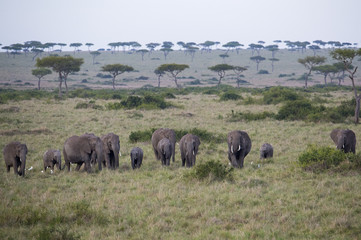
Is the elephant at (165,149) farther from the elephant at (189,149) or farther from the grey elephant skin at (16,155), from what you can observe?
the grey elephant skin at (16,155)

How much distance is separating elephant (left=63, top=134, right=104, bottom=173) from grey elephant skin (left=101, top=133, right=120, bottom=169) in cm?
52

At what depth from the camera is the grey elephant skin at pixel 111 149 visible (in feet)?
40.0

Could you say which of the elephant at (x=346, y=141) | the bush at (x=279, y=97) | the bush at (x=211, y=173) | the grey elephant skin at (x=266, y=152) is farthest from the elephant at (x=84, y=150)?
the bush at (x=279, y=97)

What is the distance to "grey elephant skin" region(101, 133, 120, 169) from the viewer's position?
40.0ft

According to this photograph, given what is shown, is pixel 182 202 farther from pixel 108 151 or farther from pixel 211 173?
pixel 108 151

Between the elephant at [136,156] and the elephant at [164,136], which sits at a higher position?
the elephant at [164,136]

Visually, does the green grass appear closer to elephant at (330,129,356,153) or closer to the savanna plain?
the savanna plain

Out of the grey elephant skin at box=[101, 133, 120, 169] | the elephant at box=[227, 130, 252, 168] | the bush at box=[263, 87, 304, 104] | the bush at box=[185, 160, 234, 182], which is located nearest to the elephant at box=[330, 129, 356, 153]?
the elephant at box=[227, 130, 252, 168]

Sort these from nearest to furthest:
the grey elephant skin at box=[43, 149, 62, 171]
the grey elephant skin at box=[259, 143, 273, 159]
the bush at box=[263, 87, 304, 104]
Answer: the grey elephant skin at box=[43, 149, 62, 171], the grey elephant skin at box=[259, 143, 273, 159], the bush at box=[263, 87, 304, 104]

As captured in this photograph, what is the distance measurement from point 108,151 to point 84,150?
998 millimetres

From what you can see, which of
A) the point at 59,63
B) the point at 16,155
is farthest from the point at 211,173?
the point at 59,63

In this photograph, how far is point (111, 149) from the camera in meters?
12.5

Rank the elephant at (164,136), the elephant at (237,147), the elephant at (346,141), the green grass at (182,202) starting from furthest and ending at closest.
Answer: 1. the elephant at (164,136)
2. the elephant at (346,141)
3. the elephant at (237,147)
4. the green grass at (182,202)

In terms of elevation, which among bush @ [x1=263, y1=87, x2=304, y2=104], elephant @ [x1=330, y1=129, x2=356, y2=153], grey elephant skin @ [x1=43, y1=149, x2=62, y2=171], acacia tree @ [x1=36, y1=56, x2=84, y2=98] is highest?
acacia tree @ [x1=36, y1=56, x2=84, y2=98]
